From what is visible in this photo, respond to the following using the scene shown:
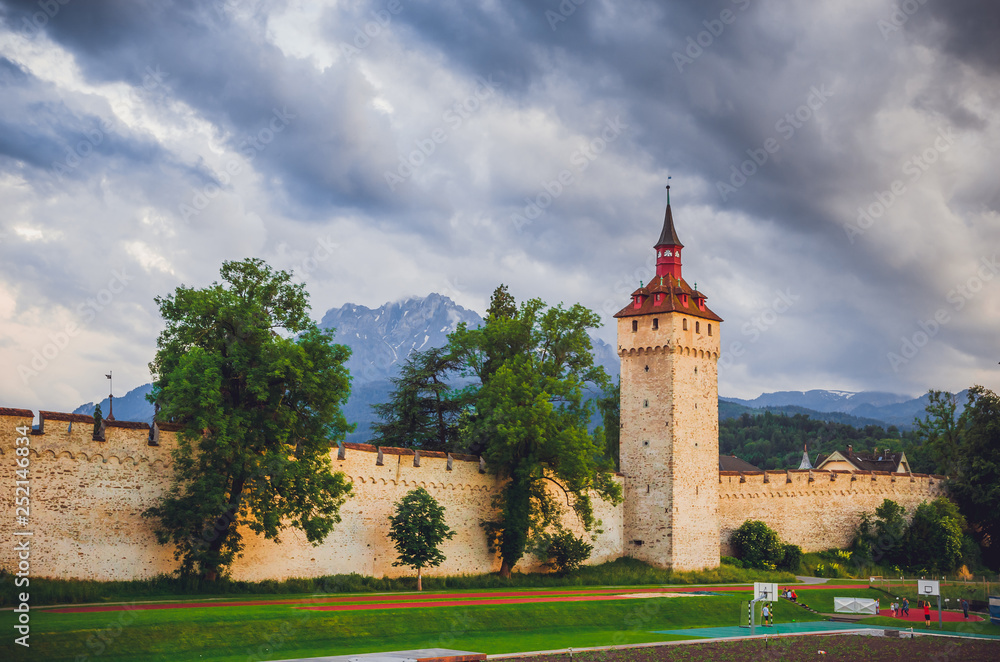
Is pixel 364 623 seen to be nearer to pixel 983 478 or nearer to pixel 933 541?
pixel 933 541

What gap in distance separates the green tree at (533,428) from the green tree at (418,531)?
5.39m

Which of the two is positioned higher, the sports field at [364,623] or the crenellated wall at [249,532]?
the crenellated wall at [249,532]

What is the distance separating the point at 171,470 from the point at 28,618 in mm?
9606

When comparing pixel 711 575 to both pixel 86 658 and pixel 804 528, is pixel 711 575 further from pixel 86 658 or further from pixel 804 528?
pixel 86 658

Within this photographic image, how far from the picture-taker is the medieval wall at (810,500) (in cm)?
5644

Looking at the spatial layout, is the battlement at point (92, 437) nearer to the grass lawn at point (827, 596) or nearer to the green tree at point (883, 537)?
the grass lawn at point (827, 596)

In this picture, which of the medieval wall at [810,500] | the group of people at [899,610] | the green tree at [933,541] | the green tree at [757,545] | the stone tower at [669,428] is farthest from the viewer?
the green tree at [933,541]

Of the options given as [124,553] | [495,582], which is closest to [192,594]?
[124,553]

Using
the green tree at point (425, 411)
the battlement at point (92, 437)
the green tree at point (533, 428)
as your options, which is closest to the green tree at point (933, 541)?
the green tree at point (533, 428)

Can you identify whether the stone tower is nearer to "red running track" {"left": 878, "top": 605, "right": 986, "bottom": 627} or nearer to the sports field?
"red running track" {"left": 878, "top": 605, "right": 986, "bottom": 627}

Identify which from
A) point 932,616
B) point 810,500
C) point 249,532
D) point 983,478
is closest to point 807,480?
point 810,500

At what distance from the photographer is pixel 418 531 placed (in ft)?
127

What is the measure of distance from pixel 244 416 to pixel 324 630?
30.7 feet

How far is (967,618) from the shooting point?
41.8 meters
